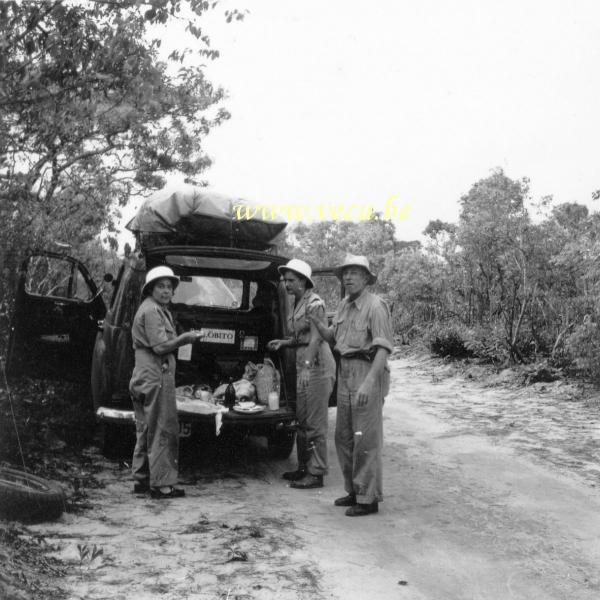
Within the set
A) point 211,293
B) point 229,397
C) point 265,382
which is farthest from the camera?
point 211,293

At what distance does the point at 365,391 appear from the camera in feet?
17.0

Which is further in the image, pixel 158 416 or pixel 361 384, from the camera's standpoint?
pixel 158 416

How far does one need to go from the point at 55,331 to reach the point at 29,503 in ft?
12.4

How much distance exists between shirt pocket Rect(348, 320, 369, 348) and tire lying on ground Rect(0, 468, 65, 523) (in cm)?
233

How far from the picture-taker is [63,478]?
5828 millimetres

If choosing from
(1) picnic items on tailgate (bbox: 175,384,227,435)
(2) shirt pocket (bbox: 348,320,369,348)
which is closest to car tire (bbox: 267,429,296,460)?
(1) picnic items on tailgate (bbox: 175,384,227,435)

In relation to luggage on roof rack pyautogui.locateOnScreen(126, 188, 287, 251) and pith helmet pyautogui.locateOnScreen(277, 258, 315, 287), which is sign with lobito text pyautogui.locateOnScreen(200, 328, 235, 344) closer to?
luggage on roof rack pyautogui.locateOnScreen(126, 188, 287, 251)

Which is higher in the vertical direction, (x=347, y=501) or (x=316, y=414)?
(x=316, y=414)

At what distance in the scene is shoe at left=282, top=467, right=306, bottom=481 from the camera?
6309 mm

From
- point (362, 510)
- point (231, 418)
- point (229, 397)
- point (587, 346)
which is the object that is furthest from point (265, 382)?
point (587, 346)

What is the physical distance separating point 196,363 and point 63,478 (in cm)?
190

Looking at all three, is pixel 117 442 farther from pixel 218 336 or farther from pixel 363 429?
pixel 363 429

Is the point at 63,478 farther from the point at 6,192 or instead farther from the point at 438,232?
the point at 438,232

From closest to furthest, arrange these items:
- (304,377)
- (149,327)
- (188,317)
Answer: (149,327) → (304,377) → (188,317)
